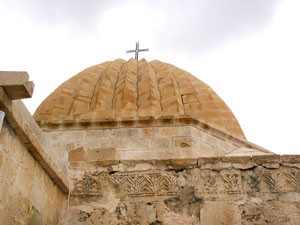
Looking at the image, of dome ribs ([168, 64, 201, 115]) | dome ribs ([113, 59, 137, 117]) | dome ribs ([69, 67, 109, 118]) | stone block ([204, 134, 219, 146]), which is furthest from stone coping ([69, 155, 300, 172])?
dome ribs ([168, 64, 201, 115])

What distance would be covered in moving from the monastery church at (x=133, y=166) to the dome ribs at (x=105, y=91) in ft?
0.09

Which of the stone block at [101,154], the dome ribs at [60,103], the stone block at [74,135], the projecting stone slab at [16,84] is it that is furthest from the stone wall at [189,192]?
the dome ribs at [60,103]

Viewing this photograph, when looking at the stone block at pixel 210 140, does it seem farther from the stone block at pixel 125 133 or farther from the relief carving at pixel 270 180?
the relief carving at pixel 270 180

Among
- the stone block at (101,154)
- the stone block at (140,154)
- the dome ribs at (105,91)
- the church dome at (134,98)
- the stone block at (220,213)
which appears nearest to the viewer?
the stone block at (220,213)

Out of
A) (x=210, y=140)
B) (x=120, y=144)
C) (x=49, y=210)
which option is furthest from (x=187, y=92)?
(x=49, y=210)

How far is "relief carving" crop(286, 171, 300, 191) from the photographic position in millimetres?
4055

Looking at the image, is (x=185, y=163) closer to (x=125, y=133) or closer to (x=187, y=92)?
(x=125, y=133)

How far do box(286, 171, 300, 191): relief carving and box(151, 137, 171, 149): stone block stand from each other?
5.96 feet

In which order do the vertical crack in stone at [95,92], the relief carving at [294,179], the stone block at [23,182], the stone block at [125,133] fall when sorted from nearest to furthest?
1. the stone block at [23,182]
2. the relief carving at [294,179]
3. the stone block at [125,133]
4. the vertical crack in stone at [95,92]

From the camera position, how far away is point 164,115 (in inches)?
233

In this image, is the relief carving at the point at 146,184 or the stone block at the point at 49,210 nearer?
the stone block at the point at 49,210

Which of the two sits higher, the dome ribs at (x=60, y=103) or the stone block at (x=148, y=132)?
the dome ribs at (x=60, y=103)

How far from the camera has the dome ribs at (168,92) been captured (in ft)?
21.4

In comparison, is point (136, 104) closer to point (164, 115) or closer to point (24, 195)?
point (164, 115)
